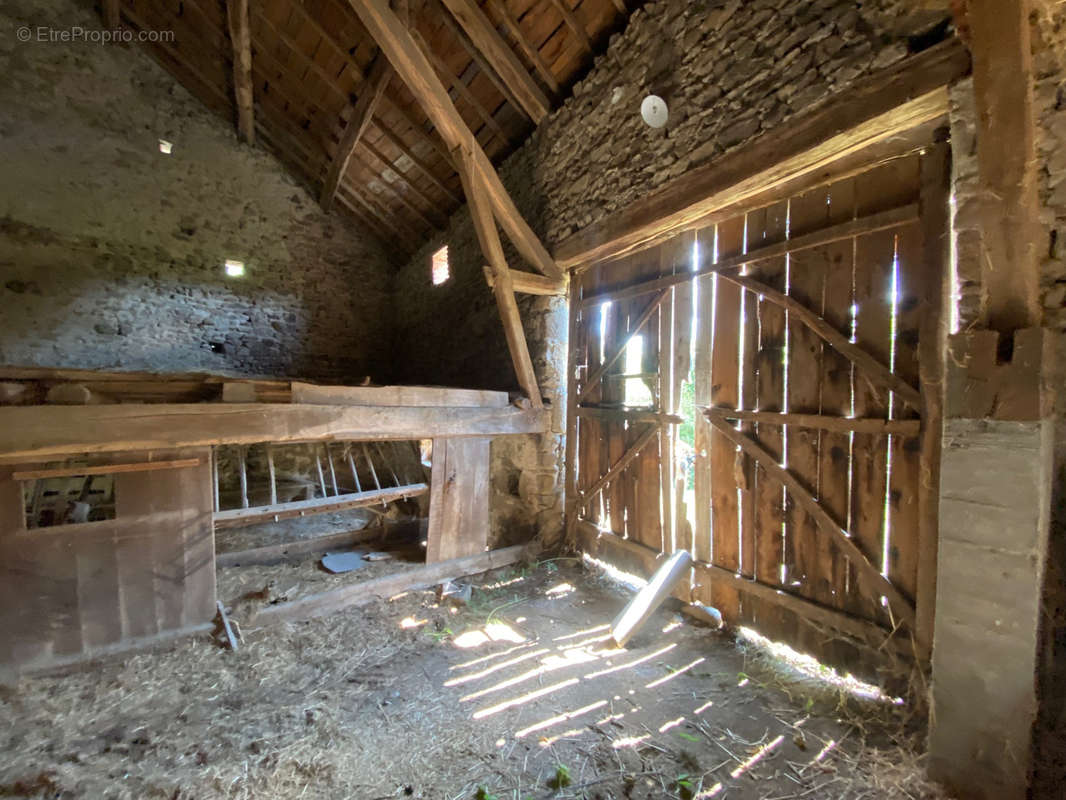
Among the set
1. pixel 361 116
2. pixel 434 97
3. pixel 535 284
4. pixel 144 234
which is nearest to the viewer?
pixel 434 97

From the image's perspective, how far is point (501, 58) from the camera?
4344 millimetres

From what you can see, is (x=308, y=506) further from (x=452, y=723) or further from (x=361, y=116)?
(x=361, y=116)

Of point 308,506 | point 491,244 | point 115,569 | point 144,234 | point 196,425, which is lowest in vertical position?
point 115,569

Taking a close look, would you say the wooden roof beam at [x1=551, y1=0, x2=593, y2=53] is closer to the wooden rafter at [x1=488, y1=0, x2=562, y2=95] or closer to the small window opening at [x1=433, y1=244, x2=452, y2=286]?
the wooden rafter at [x1=488, y1=0, x2=562, y2=95]

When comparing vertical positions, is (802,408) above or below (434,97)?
below

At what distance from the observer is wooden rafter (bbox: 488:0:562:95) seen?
400cm

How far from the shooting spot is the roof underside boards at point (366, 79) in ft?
13.7

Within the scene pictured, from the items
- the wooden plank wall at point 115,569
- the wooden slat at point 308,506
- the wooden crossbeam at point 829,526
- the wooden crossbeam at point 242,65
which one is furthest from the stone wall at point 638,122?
the wooden crossbeam at point 242,65

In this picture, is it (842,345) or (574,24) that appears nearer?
(842,345)

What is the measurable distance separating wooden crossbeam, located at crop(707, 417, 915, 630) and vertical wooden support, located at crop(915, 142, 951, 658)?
101 millimetres

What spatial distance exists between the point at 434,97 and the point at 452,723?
14.9ft

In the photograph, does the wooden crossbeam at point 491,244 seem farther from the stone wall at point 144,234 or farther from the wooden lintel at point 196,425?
the stone wall at point 144,234

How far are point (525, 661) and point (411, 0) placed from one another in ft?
19.1

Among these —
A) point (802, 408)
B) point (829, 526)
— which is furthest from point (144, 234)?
point (829, 526)
